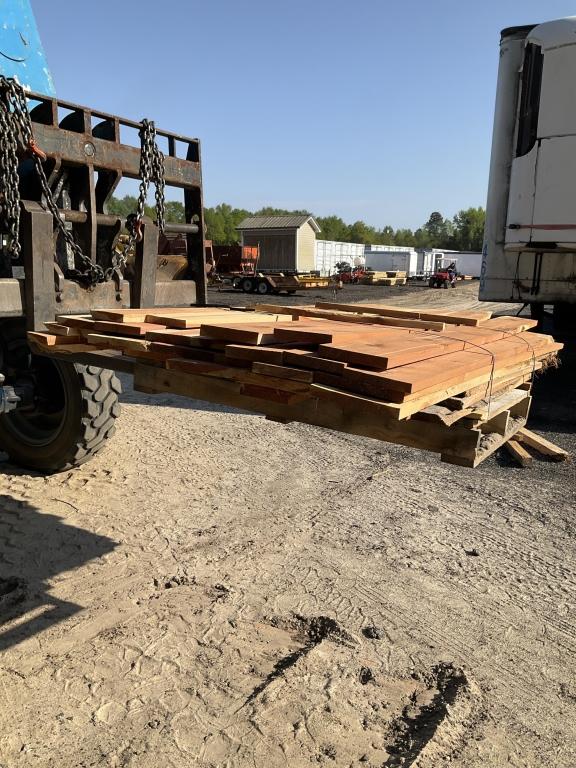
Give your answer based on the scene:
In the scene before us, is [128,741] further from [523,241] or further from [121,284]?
[523,241]

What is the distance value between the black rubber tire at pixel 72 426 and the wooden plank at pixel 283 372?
2588mm

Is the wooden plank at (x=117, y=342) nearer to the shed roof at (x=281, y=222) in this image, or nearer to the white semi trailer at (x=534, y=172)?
the white semi trailer at (x=534, y=172)

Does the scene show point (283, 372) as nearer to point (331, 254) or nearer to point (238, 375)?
point (238, 375)

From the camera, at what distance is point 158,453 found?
17.8ft

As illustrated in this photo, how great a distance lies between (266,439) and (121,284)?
93.9 inches

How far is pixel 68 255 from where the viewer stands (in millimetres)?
4160

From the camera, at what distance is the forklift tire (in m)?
4.52

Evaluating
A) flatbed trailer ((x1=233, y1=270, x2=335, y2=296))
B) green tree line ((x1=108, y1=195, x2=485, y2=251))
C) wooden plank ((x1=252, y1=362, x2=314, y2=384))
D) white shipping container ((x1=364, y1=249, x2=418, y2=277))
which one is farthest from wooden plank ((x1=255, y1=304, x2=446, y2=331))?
green tree line ((x1=108, y1=195, x2=485, y2=251))

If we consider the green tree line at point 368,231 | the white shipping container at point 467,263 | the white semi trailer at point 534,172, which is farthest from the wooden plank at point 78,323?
the green tree line at point 368,231

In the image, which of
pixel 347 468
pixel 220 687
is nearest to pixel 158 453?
pixel 347 468

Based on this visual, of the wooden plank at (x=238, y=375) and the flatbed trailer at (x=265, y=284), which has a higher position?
the wooden plank at (x=238, y=375)

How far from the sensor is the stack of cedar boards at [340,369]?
2.05m

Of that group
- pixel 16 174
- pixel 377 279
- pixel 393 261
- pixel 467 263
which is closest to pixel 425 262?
pixel 393 261

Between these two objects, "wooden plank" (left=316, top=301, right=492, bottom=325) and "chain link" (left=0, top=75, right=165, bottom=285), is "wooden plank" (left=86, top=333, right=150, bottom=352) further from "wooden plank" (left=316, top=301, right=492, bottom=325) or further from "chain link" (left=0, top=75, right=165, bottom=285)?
"wooden plank" (left=316, top=301, right=492, bottom=325)
